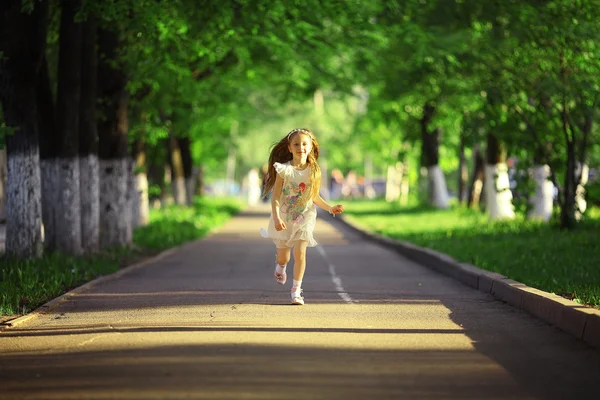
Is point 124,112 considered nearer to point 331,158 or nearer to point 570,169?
point 570,169

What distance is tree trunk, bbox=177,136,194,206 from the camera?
46906 millimetres

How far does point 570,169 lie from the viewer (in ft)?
76.7

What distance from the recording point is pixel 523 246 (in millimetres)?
19469

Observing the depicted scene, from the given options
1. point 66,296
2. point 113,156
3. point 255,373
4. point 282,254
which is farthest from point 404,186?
point 255,373

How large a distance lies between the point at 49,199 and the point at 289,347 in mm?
11161

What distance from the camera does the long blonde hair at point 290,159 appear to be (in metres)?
11.7

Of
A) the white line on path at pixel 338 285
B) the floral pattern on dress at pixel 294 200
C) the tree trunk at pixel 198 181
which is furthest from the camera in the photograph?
the tree trunk at pixel 198 181

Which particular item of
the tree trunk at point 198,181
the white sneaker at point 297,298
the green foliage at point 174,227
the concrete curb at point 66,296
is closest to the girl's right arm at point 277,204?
the white sneaker at point 297,298

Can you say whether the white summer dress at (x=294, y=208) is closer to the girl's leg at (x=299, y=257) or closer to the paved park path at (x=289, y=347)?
the girl's leg at (x=299, y=257)

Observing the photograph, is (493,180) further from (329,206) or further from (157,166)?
(157,166)

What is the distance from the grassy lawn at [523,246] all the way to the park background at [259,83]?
7cm

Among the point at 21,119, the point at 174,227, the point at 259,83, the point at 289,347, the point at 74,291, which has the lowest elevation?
the point at 174,227

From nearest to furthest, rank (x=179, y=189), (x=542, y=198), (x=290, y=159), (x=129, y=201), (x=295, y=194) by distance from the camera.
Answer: (x=295, y=194), (x=290, y=159), (x=129, y=201), (x=542, y=198), (x=179, y=189)

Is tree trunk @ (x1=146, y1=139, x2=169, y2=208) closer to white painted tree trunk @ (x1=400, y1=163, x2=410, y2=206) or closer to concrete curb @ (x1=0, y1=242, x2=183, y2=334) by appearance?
white painted tree trunk @ (x1=400, y1=163, x2=410, y2=206)
